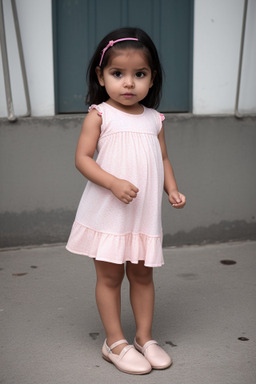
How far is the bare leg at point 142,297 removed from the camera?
9.98 feet

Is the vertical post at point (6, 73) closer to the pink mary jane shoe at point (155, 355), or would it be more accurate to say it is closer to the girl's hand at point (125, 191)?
the girl's hand at point (125, 191)

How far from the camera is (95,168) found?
281 cm

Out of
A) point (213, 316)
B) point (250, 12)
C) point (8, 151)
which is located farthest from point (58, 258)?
point (250, 12)

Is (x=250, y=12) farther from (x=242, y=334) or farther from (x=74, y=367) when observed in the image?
(x=74, y=367)

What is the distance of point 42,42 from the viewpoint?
4621 mm

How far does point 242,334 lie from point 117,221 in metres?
0.98

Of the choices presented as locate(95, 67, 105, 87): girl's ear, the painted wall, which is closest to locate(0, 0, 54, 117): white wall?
the painted wall

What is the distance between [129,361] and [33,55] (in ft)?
8.35

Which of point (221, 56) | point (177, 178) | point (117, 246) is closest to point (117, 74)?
point (117, 246)

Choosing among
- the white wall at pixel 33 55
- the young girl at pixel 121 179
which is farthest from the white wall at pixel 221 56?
the young girl at pixel 121 179

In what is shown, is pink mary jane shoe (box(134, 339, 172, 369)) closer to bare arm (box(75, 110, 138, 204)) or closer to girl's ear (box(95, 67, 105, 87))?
bare arm (box(75, 110, 138, 204))

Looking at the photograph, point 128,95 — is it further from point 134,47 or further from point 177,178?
point 177,178

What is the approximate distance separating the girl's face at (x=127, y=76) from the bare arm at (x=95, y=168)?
142mm

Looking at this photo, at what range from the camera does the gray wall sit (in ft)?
15.3
